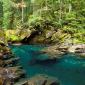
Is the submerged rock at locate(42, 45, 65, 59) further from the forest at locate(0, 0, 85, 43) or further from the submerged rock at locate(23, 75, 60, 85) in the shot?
the submerged rock at locate(23, 75, 60, 85)

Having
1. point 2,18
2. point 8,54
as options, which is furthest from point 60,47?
point 2,18

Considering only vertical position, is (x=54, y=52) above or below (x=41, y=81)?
below

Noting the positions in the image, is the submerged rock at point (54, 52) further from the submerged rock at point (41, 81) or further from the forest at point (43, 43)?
the submerged rock at point (41, 81)

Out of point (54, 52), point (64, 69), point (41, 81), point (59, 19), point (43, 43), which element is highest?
point (59, 19)

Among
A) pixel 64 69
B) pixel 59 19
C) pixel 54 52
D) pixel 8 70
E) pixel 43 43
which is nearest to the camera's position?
pixel 8 70

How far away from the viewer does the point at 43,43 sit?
150 feet

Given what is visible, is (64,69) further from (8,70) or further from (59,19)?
(59,19)

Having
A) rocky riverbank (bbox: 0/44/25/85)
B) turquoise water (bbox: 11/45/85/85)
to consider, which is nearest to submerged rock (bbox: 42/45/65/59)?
turquoise water (bbox: 11/45/85/85)

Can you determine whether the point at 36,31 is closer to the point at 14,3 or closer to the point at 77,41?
the point at 77,41

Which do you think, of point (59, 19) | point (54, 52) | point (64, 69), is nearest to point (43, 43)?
point (59, 19)

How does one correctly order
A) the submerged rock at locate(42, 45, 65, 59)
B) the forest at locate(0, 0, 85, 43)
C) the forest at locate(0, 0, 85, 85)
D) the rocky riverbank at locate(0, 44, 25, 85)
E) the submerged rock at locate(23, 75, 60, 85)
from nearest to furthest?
1. the submerged rock at locate(23, 75, 60, 85)
2. the rocky riverbank at locate(0, 44, 25, 85)
3. the forest at locate(0, 0, 85, 85)
4. the submerged rock at locate(42, 45, 65, 59)
5. the forest at locate(0, 0, 85, 43)

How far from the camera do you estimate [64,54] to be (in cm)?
3412

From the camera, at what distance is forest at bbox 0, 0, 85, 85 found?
21094mm

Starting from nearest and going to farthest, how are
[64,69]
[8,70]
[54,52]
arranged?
[8,70] < [64,69] < [54,52]
